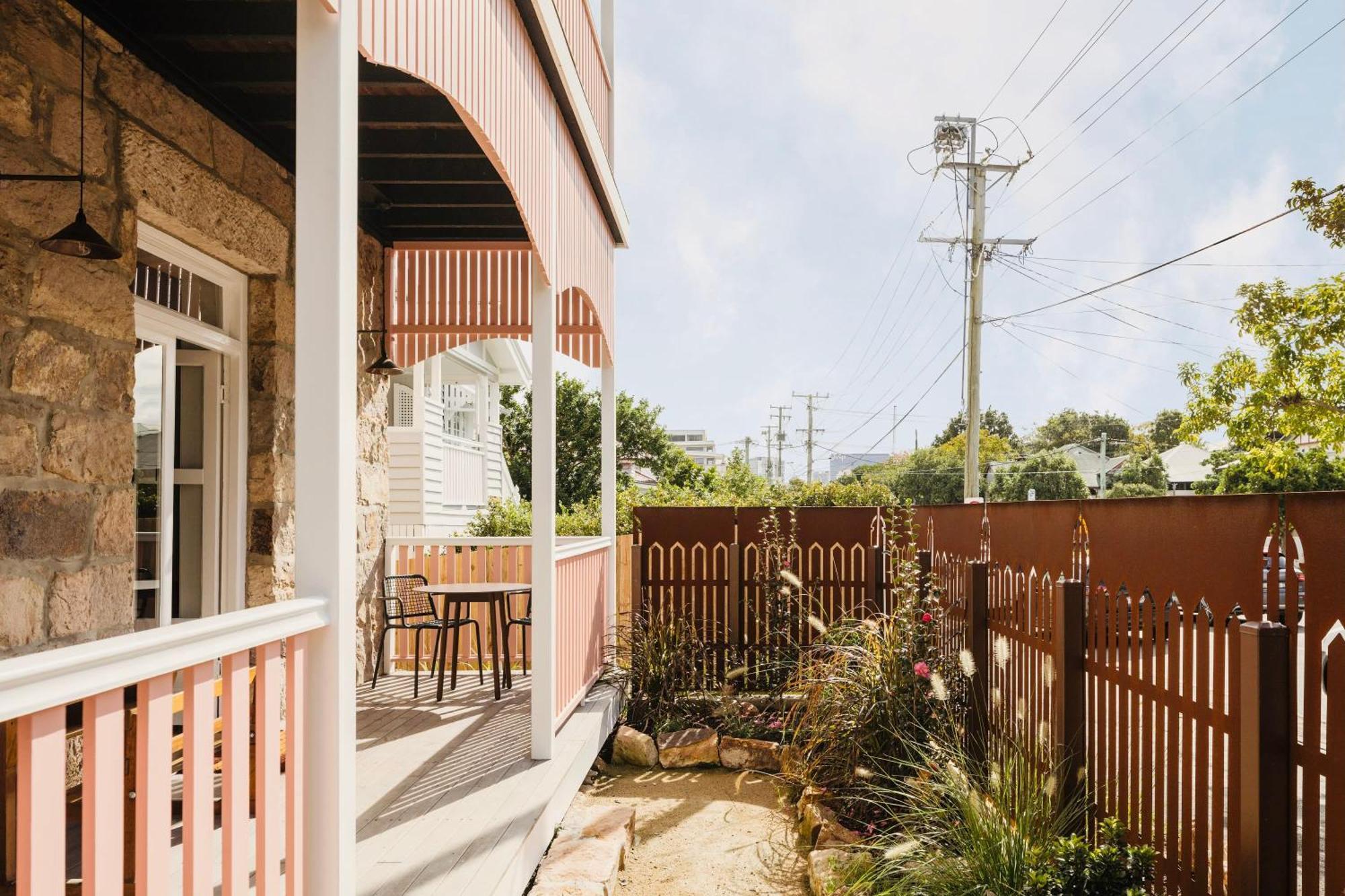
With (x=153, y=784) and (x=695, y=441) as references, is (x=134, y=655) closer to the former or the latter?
(x=153, y=784)

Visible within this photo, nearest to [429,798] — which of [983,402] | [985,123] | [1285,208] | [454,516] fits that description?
[454,516]

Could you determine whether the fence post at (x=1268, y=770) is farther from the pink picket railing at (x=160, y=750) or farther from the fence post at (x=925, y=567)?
the fence post at (x=925, y=567)

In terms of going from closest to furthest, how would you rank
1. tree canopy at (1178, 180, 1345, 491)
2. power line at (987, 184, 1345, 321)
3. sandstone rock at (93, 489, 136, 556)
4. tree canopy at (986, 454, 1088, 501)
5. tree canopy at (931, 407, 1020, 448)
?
sandstone rock at (93, 489, 136, 556) < power line at (987, 184, 1345, 321) < tree canopy at (1178, 180, 1345, 491) < tree canopy at (986, 454, 1088, 501) < tree canopy at (931, 407, 1020, 448)

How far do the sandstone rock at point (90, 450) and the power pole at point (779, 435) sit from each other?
2515 inches

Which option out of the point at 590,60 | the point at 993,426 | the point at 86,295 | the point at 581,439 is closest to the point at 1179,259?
the point at 590,60

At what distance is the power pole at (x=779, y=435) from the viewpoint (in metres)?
67.7

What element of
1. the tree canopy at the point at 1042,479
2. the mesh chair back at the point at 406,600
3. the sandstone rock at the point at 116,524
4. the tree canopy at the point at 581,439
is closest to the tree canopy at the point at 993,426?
the tree canopy at the point at 1042,479

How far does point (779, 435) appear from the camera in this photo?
6881 cm

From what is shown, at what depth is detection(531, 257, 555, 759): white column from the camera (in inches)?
191

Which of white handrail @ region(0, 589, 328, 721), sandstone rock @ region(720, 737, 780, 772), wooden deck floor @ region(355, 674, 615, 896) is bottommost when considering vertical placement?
sandstone rock @ region(720, 737, 780, 772)

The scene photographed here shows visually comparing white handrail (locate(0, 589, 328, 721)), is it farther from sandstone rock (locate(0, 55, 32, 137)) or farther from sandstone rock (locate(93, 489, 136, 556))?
sandstone rock (locate(0, 55, 32, 137))

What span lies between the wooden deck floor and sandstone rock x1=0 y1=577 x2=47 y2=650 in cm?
131

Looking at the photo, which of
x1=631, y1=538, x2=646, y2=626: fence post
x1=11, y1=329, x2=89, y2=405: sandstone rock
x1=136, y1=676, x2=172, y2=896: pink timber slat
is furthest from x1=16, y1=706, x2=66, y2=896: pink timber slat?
Answer: x1=631, y1=538, x2=646, y2=626: fence post

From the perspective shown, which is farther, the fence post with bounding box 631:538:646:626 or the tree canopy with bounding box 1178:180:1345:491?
the tree canopy with bounding box 1178:180:1345:491
